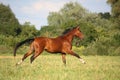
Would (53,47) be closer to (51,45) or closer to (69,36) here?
(51,45)

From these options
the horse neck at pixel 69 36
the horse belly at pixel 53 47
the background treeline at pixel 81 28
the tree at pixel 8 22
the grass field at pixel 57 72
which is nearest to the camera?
the grass field at pixel 57 72

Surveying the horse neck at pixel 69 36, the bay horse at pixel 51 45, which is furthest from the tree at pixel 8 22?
the bay horse at pixel 51 45

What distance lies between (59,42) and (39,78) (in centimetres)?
576

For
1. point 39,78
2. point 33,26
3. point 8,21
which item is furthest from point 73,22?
point 39,78

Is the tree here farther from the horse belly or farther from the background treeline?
the horse belly

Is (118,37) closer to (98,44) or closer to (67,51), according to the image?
(98,44)

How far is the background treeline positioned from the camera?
42062 mm

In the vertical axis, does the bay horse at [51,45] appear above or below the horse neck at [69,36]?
below

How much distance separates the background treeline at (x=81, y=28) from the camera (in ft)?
138

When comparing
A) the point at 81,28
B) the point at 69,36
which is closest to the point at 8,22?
the point at 81,28

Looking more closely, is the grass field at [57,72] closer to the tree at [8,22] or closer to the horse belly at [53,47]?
the horse belly at [53,47]

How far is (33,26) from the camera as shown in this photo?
7450 centimetres

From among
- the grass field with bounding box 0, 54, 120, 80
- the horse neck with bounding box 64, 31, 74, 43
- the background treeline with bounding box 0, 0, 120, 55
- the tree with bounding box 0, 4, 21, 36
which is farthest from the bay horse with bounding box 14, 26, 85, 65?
the tree with bounding box 0, 4, 21, 36

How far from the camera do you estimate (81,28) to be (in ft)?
212
